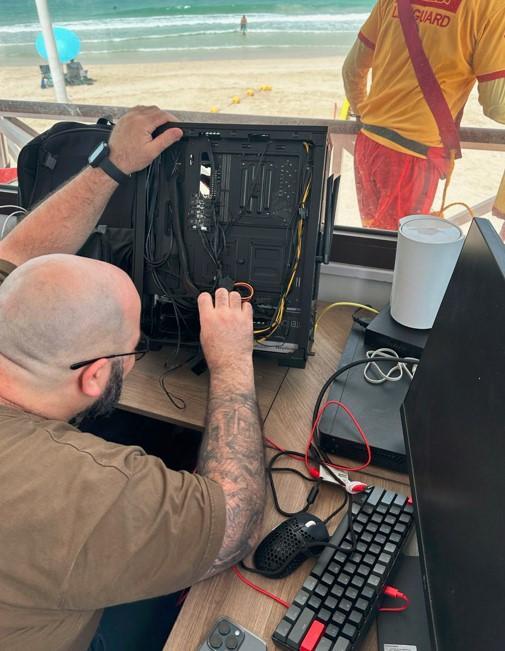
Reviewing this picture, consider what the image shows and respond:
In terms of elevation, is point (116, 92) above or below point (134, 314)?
below

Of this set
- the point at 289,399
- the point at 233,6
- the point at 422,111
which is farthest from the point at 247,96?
the point at 289,399

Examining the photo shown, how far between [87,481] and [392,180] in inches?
60.0

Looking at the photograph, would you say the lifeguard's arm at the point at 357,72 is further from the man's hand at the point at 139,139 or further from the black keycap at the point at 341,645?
the black keycap at the point at 341,645

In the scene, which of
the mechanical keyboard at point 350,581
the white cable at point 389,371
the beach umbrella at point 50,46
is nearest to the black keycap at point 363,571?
the mechanical keyboard at point 350,581

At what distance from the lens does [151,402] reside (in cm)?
96

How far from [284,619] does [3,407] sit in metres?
0.45

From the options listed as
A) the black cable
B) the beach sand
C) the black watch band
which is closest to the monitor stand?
the black cable

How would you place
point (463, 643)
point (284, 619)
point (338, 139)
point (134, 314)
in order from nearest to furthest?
1. point (463, 643)
2. point (284, 619)
3. point (134, 314)
4. point (338, 139)

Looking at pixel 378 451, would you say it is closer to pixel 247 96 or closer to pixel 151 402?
pixel 151 402

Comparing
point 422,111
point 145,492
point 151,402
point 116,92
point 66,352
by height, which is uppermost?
point 422,111

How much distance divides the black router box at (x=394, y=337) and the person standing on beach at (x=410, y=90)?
78 cm

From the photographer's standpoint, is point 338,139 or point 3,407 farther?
point 338,139

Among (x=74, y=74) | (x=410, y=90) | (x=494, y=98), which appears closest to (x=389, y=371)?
(x=494, y=98)

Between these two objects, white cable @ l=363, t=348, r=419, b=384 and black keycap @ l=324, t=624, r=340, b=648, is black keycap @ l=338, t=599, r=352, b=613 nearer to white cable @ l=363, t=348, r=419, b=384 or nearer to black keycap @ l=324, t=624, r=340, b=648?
black keycap @ l=324, t=624, r=340, b=648
